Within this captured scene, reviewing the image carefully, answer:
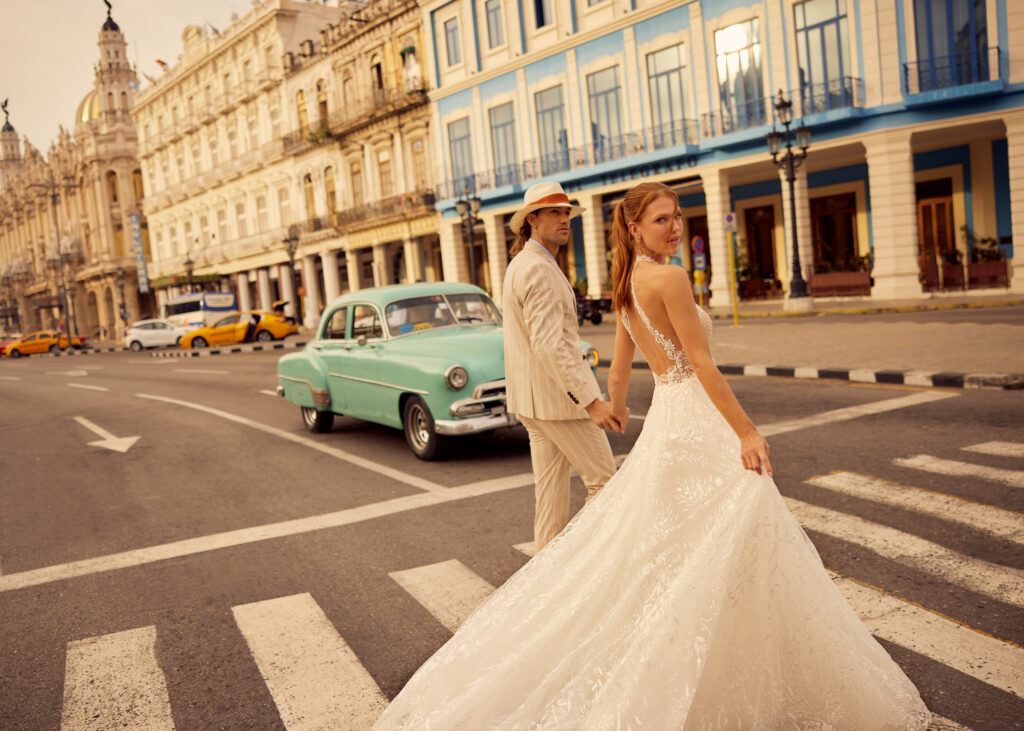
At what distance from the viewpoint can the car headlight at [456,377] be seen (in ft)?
24.8

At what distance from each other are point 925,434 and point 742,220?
24.0 m

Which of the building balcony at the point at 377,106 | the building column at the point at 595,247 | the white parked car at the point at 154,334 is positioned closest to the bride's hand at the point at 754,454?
the building column at the point at 595,247

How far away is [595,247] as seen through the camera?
30578mm

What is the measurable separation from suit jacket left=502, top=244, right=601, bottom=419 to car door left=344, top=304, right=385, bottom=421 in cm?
461

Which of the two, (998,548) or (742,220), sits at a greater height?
(742,220)

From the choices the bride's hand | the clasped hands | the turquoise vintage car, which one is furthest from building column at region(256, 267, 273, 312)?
the bride's hand

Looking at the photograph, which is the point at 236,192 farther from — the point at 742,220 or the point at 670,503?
the point at 670,503

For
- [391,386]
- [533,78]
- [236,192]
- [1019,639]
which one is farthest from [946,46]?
[236,192]

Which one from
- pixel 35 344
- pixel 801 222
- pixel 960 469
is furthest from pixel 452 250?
pixel 960 469

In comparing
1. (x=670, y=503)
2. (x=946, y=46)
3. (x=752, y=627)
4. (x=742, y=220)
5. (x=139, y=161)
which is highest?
(x=139, y=161)

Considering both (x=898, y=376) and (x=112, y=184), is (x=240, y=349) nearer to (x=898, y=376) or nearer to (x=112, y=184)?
(x=898, y=376)

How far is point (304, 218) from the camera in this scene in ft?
153

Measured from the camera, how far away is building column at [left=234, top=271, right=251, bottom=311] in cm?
5331

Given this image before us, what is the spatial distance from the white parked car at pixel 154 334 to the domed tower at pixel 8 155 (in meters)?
76.5
